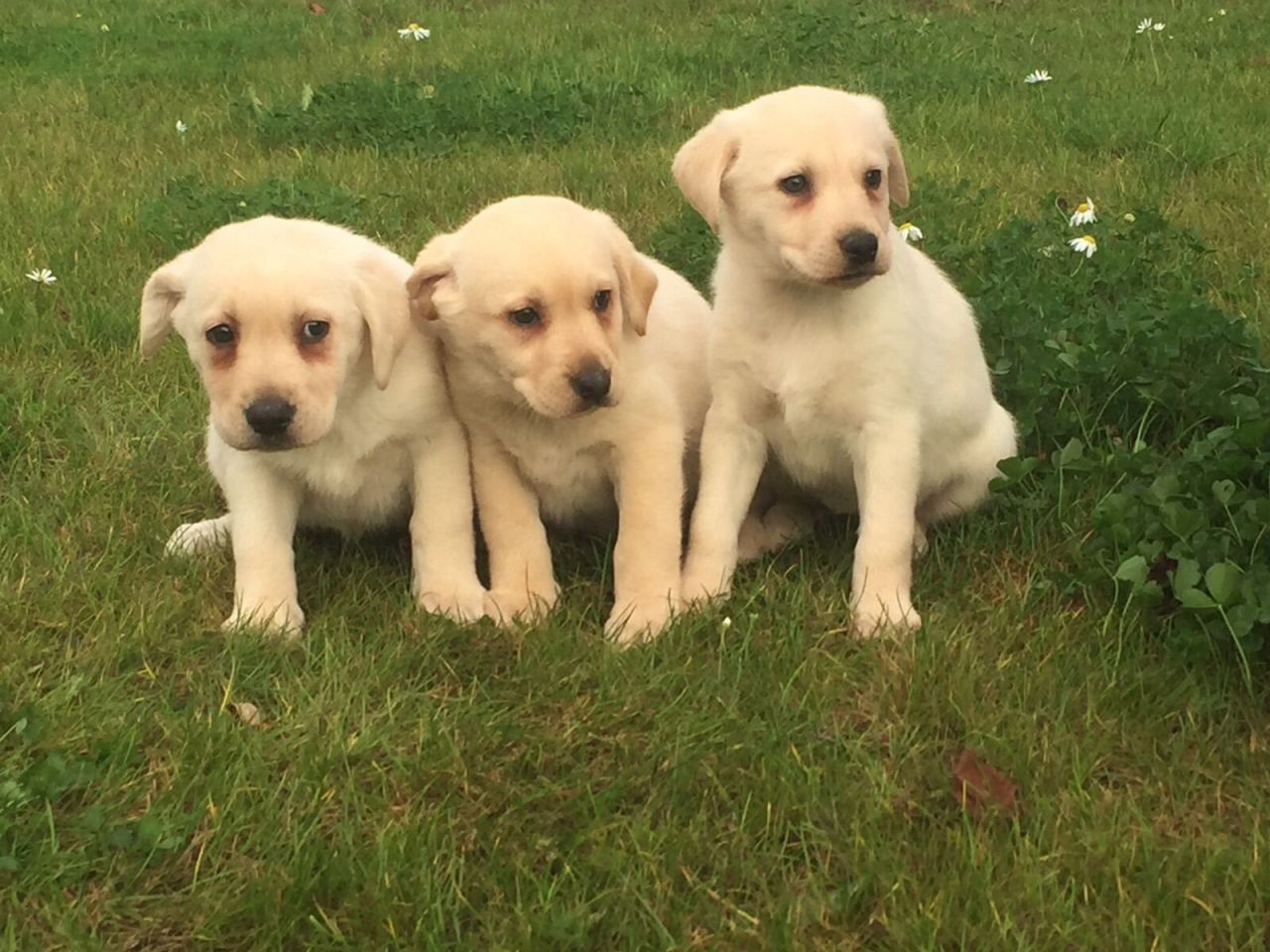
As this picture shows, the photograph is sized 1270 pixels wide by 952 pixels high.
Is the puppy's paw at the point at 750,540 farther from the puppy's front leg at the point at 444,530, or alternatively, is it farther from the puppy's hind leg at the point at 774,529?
Result: the puppy's front leg at the point at 444,530

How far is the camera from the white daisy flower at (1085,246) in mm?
4336

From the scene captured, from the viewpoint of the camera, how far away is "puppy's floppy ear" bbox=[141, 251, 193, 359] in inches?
118

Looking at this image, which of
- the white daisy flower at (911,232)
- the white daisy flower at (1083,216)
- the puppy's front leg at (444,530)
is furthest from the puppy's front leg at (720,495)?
the white daisy flower at (1083,216)

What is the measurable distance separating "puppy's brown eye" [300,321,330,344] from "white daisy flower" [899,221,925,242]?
7.72ft

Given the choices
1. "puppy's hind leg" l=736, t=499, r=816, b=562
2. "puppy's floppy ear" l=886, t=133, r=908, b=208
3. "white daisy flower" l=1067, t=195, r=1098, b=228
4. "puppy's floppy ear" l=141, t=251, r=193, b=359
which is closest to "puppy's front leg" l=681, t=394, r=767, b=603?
"puppy's hind leg" l=736, t=499, r=816, b=562

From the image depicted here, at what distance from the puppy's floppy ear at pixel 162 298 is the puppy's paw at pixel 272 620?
0.67 meters

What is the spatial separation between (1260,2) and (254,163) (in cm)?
657

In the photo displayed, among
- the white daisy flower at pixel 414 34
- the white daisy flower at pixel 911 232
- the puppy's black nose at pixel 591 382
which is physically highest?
the puppy's black nose at pixel 591 382

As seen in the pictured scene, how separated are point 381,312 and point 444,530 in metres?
0.52

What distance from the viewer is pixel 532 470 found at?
3.25 m

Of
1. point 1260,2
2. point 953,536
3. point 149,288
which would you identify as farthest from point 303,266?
point 1260,2

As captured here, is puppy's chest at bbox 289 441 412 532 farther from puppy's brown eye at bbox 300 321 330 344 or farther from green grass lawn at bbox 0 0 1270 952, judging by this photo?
puppy's brown eye at bbox 300 321 330 344

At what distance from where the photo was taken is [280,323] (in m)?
2.81

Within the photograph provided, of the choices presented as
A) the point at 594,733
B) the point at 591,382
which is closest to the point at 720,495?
the point at 591,382
